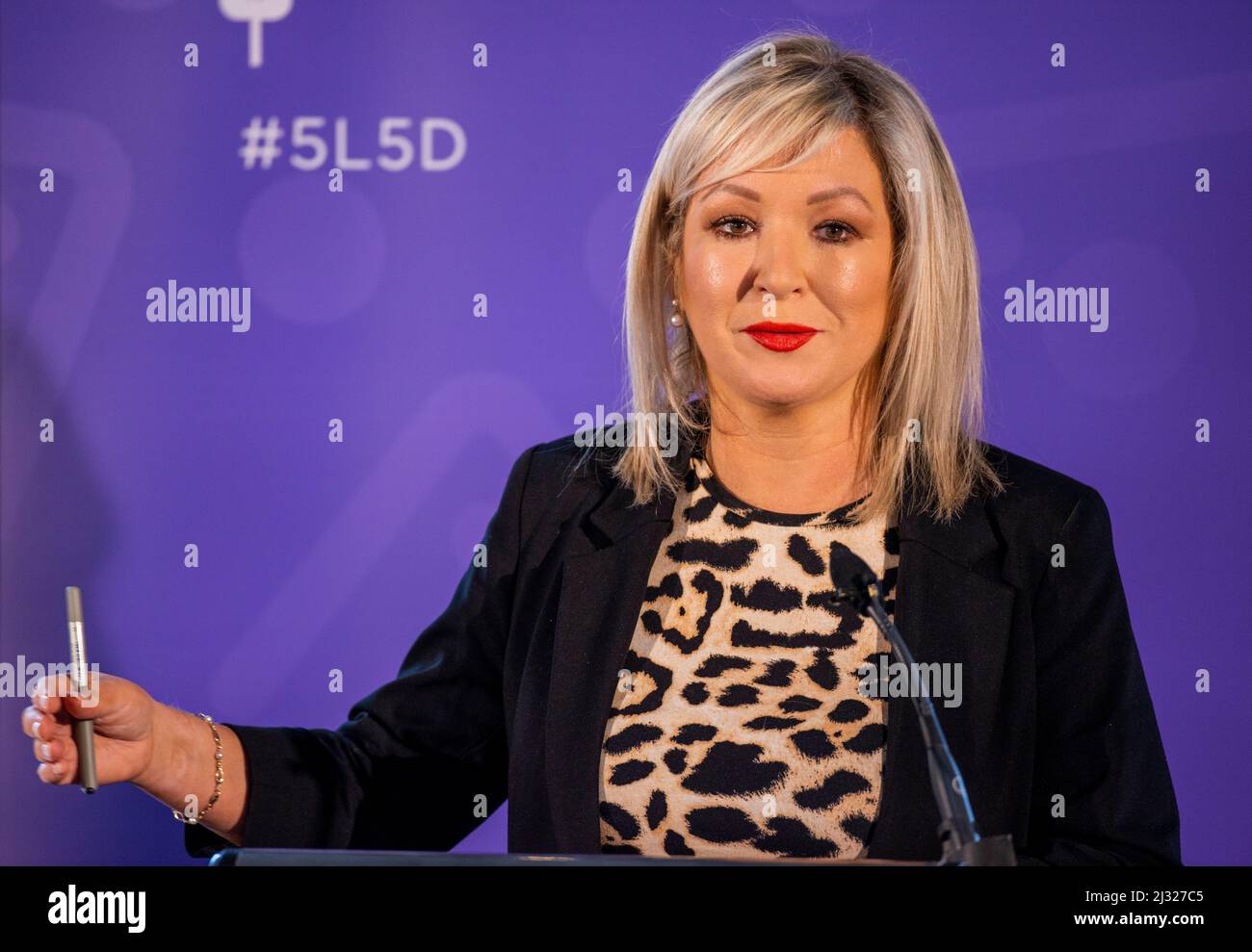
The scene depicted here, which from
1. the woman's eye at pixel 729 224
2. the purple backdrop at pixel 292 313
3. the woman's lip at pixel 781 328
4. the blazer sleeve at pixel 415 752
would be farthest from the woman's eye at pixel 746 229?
the purple backdrop at pixel 292 313

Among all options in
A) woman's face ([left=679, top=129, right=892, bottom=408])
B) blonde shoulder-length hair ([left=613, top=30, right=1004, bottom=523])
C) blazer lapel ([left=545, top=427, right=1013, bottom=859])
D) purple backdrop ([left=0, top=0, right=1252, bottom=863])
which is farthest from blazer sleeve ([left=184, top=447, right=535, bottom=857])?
purple backdrop ([left=0, top=0, right=1252, bottom=863])

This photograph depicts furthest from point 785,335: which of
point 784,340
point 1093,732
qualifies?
point 1093,732

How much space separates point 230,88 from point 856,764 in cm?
159

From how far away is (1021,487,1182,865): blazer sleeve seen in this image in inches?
54.4

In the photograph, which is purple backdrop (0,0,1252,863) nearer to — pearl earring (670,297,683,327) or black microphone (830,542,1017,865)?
pearl earring (670,297,683,327)

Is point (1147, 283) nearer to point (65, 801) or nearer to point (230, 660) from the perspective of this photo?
point (230, 660)

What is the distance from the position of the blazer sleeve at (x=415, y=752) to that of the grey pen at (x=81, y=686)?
249mm

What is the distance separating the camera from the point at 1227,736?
2.14 m

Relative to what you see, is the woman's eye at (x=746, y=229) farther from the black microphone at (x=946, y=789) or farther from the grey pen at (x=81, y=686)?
the grey pen at (x=81, y=686)

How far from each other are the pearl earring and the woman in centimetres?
2

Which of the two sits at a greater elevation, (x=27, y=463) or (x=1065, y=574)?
(x=27, y=463)

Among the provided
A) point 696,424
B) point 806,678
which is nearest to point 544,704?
point 806,678

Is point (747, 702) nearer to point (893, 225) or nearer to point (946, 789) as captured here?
point (946, 789)

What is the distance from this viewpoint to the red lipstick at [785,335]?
4.91 ft
